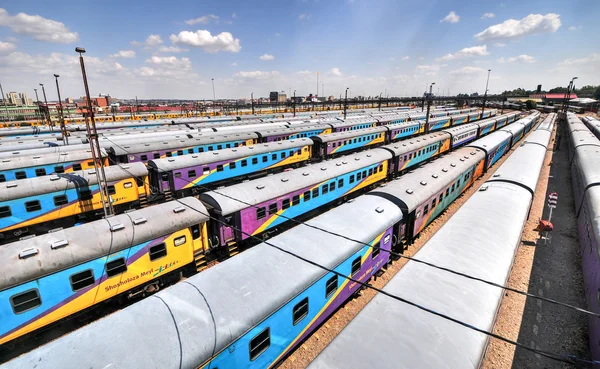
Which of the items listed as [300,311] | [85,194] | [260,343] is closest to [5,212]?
[85,194]

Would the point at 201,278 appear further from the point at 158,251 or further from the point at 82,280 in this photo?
the point at 82,280

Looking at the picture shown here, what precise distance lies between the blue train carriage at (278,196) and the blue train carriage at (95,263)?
3.99ft

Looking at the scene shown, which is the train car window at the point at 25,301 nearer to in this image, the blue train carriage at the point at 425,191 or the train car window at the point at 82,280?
the train car window at the point at 82,280

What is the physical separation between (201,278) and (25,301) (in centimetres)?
610

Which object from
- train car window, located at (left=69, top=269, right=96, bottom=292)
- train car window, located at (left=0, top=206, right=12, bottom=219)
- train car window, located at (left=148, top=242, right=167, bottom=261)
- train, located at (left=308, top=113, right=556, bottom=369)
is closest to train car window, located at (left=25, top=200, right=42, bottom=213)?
train car window, located at (left=0, top=206, right=12, bottom=219)

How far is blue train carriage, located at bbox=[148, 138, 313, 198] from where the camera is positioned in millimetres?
22078

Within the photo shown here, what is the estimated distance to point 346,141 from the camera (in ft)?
123

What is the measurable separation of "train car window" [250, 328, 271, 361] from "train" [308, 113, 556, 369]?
1.99 meters

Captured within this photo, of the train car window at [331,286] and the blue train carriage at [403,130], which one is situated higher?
the blue train carriage at [403,130]

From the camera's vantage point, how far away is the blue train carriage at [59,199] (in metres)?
15.5

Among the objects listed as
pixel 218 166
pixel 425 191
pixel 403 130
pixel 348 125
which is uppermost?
pixel 348 125

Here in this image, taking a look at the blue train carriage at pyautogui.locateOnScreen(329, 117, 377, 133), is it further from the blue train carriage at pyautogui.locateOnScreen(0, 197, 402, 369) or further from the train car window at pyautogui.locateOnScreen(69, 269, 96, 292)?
the train car window at pyautogui.locateOnScreen(69, 269, 96, 292)

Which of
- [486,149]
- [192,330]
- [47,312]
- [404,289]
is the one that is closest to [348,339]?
[404,289]

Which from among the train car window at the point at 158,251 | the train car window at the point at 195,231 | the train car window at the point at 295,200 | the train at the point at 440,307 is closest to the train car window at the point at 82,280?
the train car window at the point at 158,251
